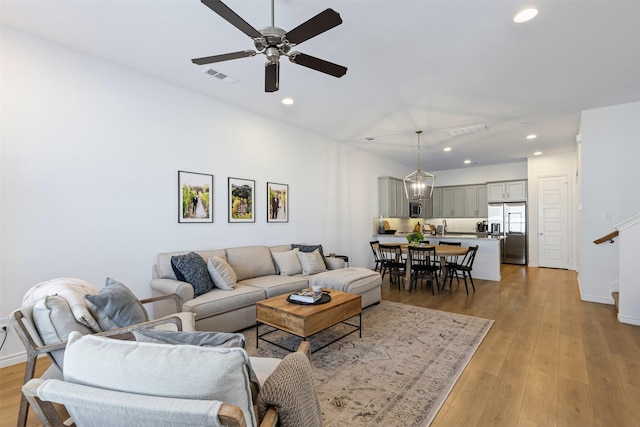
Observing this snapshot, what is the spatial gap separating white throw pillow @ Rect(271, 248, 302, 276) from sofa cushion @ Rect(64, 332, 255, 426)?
343cm

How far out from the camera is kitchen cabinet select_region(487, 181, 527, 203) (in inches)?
319

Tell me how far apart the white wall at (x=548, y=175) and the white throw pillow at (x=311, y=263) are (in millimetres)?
6109

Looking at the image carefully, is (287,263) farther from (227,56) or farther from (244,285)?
(227,56)

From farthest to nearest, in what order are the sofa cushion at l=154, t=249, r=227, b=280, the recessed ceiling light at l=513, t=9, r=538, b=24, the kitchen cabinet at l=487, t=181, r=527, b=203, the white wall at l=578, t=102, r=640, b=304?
the kitchen cabinet at l=487, t=181, r=527, b=203 < the white wall at l=578, t=102, r=640, b=304 < the sofa cushion at l=154, t=249, r=227, b=280 < the recessed ceiling light at l=513, t=9, r=538, b=24

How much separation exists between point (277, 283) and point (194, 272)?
103cm

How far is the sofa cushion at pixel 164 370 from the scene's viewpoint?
0.93 m

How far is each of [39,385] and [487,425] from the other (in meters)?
2.37

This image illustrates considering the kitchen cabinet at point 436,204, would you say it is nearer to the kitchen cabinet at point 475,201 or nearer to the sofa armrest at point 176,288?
the kitchen cabinet at point 475,201

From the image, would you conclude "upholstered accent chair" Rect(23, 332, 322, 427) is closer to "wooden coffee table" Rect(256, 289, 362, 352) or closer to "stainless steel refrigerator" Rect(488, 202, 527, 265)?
"wooden coffee table" Rect(256, 289, 362, 352)

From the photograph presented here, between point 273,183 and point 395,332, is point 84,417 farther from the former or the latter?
point 273,183

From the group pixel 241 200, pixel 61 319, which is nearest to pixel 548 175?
pixel 241 200

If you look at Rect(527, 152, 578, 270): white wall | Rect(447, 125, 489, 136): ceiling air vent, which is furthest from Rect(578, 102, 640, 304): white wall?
Rect(527, 152, 578, 270): white wall

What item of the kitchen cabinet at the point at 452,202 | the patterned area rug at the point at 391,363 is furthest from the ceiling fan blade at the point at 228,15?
the kitchen cabinet at the point at 452,202

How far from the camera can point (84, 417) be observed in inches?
38.9
